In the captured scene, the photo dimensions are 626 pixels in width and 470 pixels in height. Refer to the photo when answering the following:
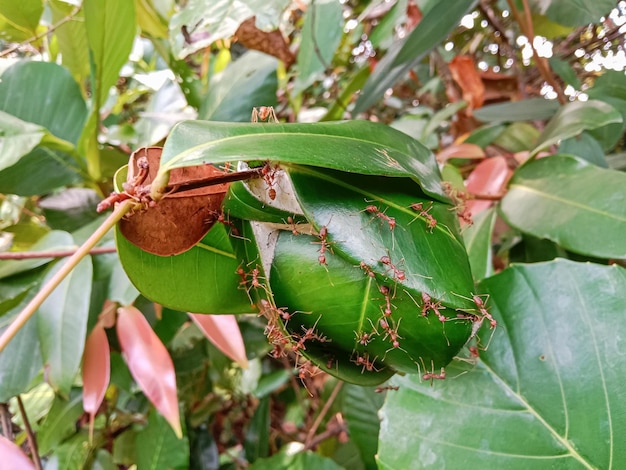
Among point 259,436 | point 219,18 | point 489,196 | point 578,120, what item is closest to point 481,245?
point 489,196

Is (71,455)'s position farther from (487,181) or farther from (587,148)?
(587,148)

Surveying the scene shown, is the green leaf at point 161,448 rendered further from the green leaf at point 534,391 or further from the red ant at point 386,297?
the red ant at point 386,297

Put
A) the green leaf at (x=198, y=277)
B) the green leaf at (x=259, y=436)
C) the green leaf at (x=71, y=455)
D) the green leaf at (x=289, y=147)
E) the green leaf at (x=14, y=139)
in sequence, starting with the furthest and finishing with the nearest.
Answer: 1. the green leaf at (x=259, y=436)
2. the green leaf at (x=71, y=455)
3. the green leaf at (x=14, y=139)
4. the green leaf at (x=198, y=277)
5. the green leaf at (x=289, y=147)

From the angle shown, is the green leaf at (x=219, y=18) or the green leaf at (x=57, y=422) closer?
the green leaf at (x=219, y=18)

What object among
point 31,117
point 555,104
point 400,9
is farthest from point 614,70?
point 31,117

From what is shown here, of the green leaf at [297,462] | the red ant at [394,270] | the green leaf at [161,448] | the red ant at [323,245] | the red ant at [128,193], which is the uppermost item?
the red ant at [128,193]

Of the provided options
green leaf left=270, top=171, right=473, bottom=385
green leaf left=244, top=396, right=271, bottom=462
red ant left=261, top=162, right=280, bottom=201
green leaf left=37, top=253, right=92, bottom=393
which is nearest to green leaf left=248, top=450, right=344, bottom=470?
green leaf left=244, top=396, right=271, bottom=462

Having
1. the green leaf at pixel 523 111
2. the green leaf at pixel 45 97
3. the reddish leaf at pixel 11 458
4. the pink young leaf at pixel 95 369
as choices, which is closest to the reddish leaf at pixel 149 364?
the pink young leaf at pixel 95 369

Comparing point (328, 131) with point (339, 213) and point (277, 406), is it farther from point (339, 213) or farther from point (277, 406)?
point (277, 406)

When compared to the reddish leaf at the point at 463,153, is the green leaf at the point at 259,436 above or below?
below
